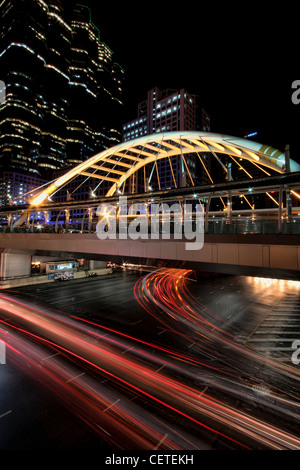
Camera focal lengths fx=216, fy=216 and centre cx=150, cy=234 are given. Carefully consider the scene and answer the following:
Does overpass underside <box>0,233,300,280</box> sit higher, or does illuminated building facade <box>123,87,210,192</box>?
illuminated building facade <box>123,87,210,192</box>

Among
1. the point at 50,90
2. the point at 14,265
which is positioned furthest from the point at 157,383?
the point at 50,90

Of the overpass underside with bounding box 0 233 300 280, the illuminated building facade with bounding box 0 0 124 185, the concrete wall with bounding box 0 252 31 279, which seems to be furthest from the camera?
the illuminated building facade with bounding box 0 0 124 185

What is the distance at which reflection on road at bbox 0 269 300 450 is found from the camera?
7406 mm

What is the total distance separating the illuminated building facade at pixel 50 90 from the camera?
505 feet

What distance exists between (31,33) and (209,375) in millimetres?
233750

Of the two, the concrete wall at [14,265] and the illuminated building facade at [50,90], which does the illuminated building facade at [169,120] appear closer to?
the concrete wall at [14,265]

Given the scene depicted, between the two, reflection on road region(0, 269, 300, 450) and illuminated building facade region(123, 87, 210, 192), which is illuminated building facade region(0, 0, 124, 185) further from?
reflection on road region(0, 269, 300, 450)

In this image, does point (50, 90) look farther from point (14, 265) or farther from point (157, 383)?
point (157, 383)

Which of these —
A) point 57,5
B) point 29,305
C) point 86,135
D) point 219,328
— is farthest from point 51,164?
point 219,328

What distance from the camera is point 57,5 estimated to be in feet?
614

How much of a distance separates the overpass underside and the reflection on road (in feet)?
17.0

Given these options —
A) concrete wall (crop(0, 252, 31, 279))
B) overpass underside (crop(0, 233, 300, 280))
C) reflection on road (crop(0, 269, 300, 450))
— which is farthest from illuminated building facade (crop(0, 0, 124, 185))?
reflection on road (crop(0, 269, 300, 450))
